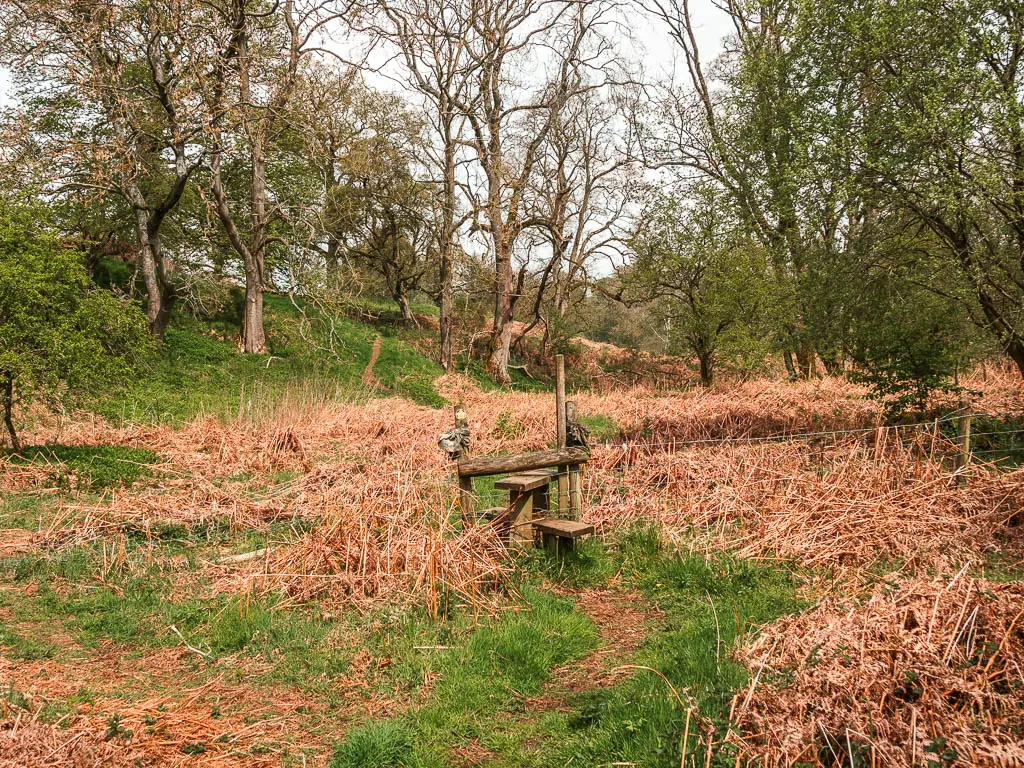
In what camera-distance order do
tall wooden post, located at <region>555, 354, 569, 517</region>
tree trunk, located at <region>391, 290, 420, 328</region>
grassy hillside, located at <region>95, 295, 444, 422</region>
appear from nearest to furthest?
A: tall wooden post, located at <region>555, 354, 569, 517</region>
grassy hillside, located at <region>95, 295, 444, 422</region>
tree trunk, located at <region>391, 290, 420, 328</region>

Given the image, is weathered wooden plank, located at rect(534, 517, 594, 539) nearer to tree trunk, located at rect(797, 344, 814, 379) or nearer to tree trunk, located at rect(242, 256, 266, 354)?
tree trunk, located at rect(797, 344, 814, 379)

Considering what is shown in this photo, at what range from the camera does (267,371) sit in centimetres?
1830

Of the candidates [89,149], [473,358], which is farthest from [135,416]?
[473,358]

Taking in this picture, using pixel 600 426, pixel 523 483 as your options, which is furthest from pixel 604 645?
pixel 600 426

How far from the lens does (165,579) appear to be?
579 cm

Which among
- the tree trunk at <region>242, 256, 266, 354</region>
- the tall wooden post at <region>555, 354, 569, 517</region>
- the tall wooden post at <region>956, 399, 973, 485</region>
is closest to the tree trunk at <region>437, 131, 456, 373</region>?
the tree trunk at <region>242, 256, 266, 354</region>

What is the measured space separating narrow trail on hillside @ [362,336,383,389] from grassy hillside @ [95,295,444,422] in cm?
14

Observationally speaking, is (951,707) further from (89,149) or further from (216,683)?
(89,149)

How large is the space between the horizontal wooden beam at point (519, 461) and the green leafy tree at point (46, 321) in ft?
21.7

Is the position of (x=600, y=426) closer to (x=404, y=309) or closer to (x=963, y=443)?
(x=963, y=443)

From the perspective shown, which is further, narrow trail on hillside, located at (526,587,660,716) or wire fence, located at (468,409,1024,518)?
wire fence, located at (468,409,1024,518)

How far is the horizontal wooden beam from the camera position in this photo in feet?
18.4

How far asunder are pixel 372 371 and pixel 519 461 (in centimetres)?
1591

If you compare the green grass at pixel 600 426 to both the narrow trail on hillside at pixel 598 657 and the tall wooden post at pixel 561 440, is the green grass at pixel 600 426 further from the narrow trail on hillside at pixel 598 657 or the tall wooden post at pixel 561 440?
the narrow trail on hillside at pixel 598 657
